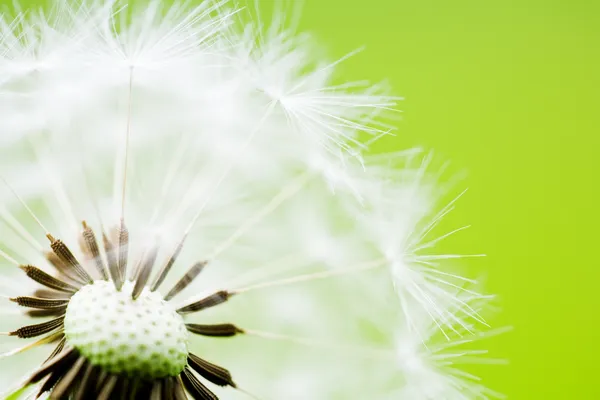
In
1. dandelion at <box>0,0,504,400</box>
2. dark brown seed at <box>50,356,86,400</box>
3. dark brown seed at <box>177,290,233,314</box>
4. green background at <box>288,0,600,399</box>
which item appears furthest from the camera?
green background at <box>288,0,600,399</box>

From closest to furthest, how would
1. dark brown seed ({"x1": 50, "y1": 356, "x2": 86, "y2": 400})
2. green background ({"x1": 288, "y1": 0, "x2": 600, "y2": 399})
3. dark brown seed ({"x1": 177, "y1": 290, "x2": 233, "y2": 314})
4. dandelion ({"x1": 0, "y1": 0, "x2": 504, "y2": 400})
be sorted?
dark brown seed ({"x1": 50, "y1": 356, "x2": 86, "y2": 400})
dark brown seed ({"x1": 177, "y1": 290, "x2": 233, "y2": 314})
dandelion ({"x1": 0, "y1": 0, "x2": 504, "y2": 400})
green background ({"x1": 288, "y1": 0, "x2": 600, "y2": 399})

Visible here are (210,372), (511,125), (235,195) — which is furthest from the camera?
(511,125)

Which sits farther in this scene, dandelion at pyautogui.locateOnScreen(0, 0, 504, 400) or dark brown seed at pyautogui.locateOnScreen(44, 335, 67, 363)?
dandelion at pyautogui.locateOnScreen(0, 0, 504, 400)

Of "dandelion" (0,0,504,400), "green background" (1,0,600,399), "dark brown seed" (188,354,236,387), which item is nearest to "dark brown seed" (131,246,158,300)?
"dandelion" (0,0,504,400)

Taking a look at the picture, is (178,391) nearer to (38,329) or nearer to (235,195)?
(38,329)

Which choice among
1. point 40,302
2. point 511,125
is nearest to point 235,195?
point 40,302

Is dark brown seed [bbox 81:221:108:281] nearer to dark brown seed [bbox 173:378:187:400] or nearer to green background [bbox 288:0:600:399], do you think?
dark brown seed [bbox 173:378:187:400]

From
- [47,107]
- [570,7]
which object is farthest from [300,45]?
[570,7]

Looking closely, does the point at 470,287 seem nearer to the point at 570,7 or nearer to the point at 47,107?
the point at 47,107
